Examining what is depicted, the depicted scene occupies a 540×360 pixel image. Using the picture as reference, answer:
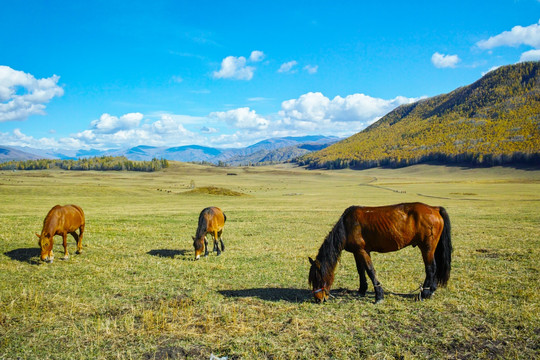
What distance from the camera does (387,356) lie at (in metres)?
6.06

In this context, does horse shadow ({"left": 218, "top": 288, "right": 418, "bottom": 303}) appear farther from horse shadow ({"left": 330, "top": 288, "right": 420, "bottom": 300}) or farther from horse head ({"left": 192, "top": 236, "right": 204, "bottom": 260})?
horse head ({"left": 192, "top": 236, "right": 204, "bottom": 260})

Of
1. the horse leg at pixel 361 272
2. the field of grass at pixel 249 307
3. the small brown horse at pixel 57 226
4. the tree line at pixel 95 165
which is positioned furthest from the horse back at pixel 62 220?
the tree line at pixel 95 165

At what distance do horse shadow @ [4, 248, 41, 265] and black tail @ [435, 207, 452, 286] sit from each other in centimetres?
1500

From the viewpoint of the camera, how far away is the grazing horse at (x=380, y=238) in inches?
348

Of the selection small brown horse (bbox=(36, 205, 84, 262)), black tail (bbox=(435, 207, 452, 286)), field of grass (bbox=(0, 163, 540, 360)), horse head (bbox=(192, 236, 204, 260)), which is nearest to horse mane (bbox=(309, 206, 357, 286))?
field of grass (bbox=(0, 163, 540, 360))

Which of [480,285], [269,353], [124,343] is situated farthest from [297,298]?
[480,285]

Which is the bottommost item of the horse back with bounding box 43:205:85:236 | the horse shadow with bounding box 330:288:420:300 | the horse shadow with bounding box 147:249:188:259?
the horse shadow with bounding box 147:249:188:259

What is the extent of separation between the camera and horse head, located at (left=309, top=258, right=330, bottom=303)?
879 cm

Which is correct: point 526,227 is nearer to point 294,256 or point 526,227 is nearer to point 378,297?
point 294,256

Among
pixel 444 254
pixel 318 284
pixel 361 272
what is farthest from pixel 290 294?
pixel 444 254

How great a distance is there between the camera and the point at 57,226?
1275 centimetres

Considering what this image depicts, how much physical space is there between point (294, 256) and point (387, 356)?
869 centimetres

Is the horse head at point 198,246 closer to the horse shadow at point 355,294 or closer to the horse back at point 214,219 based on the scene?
the horse back at point 214,219

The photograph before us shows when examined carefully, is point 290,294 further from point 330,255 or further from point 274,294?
point 330,255
